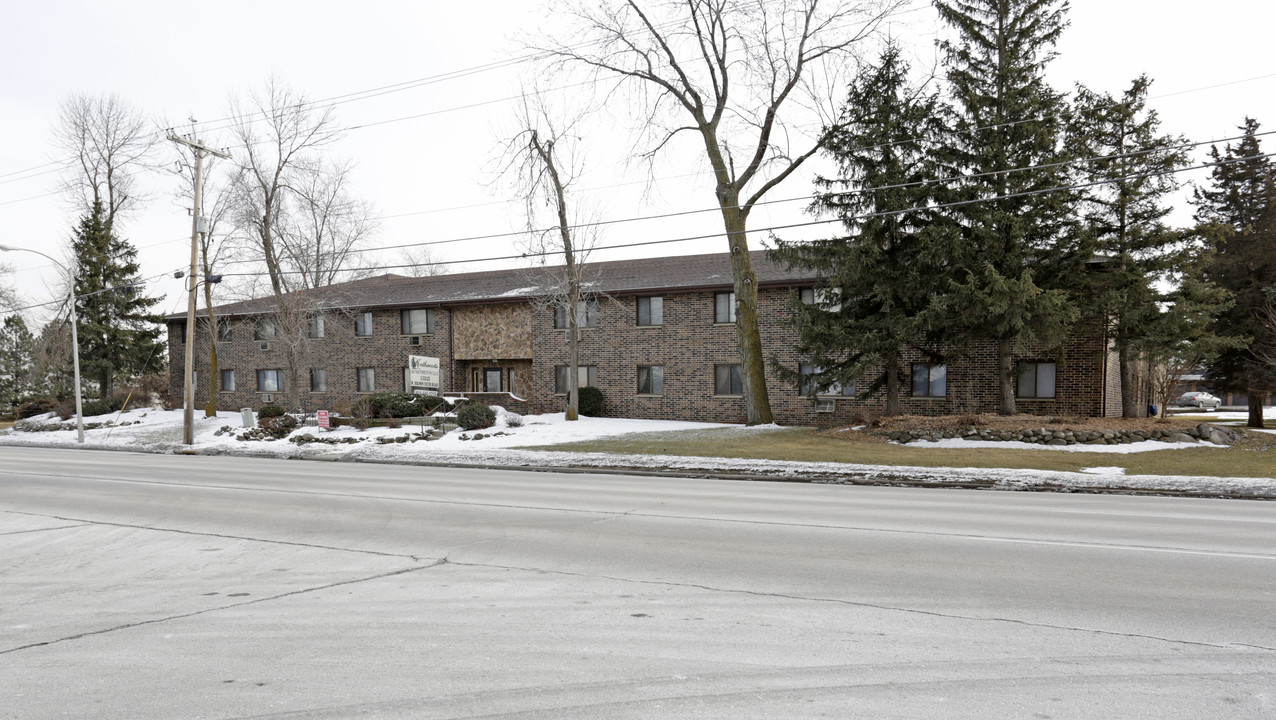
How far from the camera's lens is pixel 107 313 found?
4853cm

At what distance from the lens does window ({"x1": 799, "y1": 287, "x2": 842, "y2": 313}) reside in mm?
26087

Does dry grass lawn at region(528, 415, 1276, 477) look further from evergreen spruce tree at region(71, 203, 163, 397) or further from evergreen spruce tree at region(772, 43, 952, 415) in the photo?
evergreen spruce tree at region(71, 203, 163, 397)

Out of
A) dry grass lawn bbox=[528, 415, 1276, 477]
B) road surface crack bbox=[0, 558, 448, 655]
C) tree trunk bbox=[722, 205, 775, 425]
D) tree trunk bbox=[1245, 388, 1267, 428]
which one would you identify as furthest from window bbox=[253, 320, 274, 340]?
tree trunk bbox=[1245, 388, 1267, 428]

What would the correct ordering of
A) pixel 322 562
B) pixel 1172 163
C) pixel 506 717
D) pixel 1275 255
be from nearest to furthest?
pixel 506 717, pixel 322 562, pixel 1172 163, pixel 1275 255

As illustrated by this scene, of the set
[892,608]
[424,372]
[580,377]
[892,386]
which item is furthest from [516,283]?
[892,608]

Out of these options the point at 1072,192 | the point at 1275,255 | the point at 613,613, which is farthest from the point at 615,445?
the point at 1275,255

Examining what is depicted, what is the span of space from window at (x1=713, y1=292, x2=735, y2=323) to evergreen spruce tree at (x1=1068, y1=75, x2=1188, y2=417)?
12.2 m

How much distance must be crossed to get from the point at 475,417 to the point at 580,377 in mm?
7447

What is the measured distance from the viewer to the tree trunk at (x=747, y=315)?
26453 mm

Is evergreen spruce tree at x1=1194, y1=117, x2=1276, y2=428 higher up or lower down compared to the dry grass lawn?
higher up

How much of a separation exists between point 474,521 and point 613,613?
16.4 feet

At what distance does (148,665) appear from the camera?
16.5ft

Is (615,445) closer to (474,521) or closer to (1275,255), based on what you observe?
(474,521)

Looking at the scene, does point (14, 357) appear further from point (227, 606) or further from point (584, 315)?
point (227, 606)
